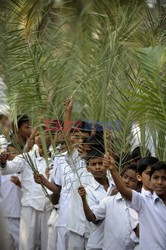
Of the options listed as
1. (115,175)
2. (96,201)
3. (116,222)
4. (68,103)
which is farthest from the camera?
(96,201)

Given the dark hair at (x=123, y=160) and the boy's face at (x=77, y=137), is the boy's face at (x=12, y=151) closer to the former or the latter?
the boy's face at (x=77, y=137)

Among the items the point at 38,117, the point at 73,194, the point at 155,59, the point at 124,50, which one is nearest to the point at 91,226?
the point at 73,194

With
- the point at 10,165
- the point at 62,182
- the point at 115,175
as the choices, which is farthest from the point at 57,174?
the point at 115,175

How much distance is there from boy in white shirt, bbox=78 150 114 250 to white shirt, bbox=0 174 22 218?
2.75 meters

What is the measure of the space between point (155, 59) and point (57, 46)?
2674mm

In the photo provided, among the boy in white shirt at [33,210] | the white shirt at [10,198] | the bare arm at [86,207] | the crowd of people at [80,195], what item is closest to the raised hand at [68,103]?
the crowd of people at [80,195]

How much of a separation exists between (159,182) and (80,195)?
3.25ft

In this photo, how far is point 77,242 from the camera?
8.27 m

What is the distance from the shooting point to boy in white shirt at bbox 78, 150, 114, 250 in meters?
7.80

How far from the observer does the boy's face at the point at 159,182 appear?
6.62 m

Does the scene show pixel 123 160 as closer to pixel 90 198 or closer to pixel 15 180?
pixel 90 198

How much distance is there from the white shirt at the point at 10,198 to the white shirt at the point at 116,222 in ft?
10.9

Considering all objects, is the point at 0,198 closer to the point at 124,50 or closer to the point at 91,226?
the point at 91,226

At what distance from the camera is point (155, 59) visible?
239 inches
